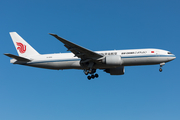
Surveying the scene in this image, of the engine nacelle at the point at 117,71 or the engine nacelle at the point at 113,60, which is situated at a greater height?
the engine nacelle at the point at 113,60

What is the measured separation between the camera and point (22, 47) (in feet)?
128

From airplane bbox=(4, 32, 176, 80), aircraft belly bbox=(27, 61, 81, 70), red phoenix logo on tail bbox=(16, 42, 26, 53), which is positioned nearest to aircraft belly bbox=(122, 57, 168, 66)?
airplane bbox=(4, 32, 176, 80)

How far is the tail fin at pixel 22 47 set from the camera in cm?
3837

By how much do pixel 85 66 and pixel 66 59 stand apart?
2.74 meters

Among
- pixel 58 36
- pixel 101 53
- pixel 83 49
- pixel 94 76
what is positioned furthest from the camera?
pixel 94 76

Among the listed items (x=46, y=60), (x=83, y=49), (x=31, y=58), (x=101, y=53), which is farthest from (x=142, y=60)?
(x=31, y=58)

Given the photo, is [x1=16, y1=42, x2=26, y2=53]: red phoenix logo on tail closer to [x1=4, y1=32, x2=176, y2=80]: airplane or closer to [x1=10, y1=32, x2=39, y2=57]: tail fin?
[x1=10, y1=32, x2=39, y2=57]: tail fin

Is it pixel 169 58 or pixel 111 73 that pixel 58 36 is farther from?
pixel 169 58

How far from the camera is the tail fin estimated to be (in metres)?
38.4

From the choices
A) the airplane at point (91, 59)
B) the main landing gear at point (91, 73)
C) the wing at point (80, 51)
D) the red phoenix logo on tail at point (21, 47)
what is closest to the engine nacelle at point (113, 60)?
the airplane at point (91, 59)

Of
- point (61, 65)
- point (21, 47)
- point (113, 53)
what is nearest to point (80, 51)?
point (61, 65)

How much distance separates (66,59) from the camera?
117 feet

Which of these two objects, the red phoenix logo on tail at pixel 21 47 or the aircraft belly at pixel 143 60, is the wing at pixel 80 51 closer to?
the aircraft belly at pixel 143 60

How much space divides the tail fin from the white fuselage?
4.42 feet
